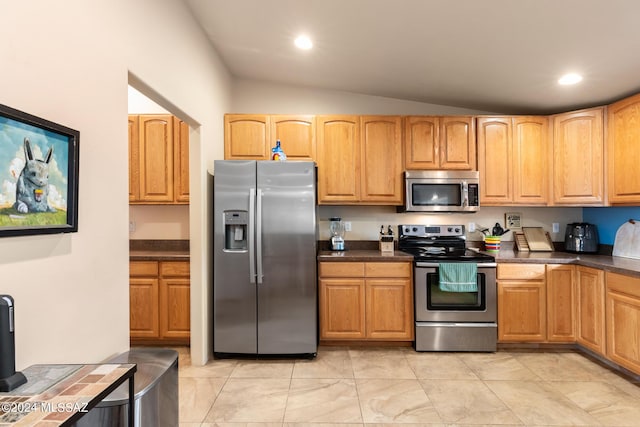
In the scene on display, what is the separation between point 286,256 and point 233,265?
475 millimetres

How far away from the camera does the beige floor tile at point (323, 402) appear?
2.14 metres

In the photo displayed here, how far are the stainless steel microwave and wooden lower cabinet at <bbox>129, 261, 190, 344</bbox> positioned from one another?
7.72 feet

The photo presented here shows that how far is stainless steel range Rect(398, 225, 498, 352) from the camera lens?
10.2 feet

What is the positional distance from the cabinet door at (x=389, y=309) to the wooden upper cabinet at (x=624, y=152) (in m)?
2.05

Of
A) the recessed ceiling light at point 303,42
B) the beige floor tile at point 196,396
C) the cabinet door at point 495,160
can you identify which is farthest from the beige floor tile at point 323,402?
the recessed ceiling light at point 303,42

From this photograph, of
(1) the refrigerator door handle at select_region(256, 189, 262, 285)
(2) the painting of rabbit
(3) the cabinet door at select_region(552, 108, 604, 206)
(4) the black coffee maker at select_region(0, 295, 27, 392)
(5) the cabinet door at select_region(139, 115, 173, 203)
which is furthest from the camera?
(5) the cabinet door at select_region(139, 115, 173, 203)

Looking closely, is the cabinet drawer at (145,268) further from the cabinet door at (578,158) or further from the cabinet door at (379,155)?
the cabinet door at (578,158)

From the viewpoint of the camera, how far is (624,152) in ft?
9.76

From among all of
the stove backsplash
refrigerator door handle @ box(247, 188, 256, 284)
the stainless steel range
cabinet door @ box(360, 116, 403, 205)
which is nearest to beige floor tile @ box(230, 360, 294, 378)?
refrigerator door handle @ box(247, 188, 256, 284)

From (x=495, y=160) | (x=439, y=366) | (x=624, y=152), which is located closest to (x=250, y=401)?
(x=439, y=366)

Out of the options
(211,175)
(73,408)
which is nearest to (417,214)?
(211,175)

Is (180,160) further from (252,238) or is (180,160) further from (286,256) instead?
(286,256)

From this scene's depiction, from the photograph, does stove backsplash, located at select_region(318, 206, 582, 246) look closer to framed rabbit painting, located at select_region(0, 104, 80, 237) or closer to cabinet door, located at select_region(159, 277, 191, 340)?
cabinet door, located at select_region(159, 277, 191, 340)

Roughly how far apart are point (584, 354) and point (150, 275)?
A: 4132 millimetres
